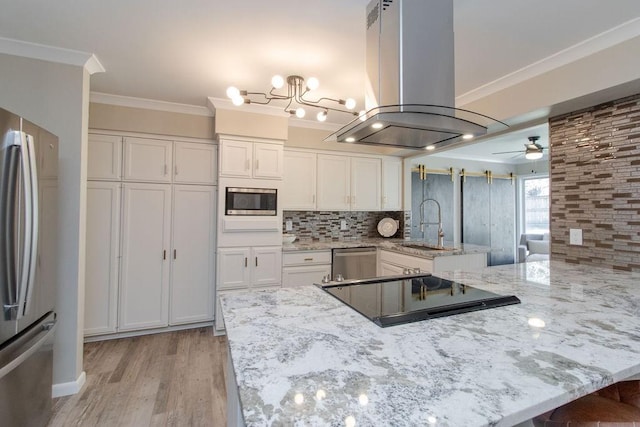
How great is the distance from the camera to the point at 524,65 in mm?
2240

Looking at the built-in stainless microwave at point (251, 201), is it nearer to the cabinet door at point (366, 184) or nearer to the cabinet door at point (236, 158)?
the cabinet door at point (236, 158)

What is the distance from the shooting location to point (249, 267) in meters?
3.23

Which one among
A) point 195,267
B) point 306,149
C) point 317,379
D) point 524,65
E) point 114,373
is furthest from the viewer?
point 306,149

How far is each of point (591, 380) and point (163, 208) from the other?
3.34 meters

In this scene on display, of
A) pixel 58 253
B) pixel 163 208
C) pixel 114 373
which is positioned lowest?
pixel 114 373

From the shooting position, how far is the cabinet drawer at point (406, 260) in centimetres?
298

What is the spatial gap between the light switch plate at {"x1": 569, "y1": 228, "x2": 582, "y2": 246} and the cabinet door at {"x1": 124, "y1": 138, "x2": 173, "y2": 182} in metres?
3.64

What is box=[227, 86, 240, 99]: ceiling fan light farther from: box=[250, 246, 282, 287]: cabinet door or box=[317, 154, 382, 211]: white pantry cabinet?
box=[317, 154, 382, 211]: white pantry cabinet

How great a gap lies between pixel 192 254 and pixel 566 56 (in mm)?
3601

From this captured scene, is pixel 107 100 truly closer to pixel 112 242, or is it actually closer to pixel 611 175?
pixel 112 242

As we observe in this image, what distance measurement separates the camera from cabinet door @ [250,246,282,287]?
10.7 ft

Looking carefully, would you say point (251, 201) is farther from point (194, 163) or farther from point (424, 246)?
point (424, 246)

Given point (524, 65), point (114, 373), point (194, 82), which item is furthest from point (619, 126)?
point (114, 373)

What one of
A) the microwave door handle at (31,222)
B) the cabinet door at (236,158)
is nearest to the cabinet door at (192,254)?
the cabinet door at (236,158)
